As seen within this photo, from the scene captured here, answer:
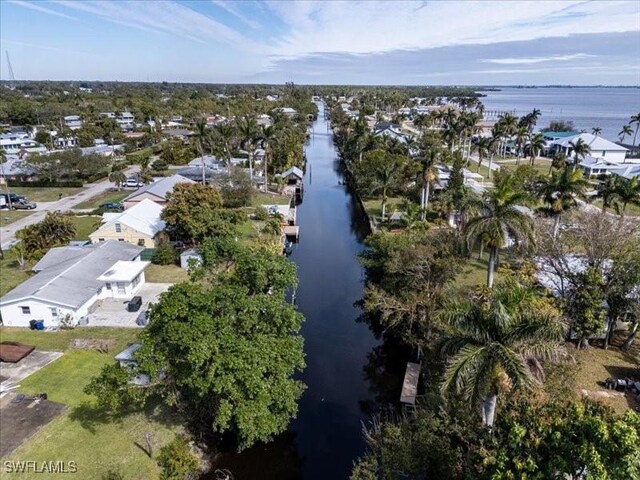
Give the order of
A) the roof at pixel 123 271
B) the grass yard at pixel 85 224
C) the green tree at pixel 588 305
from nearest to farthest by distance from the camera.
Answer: the green tree at pixel 588 305
the roof at pixel 123 271
the grass yard at pixel 85 224

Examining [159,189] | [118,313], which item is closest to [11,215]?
[159,189]

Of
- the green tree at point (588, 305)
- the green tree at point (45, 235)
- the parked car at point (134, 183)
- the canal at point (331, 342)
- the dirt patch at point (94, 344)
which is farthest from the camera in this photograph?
the parked car at point (134, 183)

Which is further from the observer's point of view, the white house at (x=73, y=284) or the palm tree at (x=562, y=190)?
the palm tree at (x=562, y=190)

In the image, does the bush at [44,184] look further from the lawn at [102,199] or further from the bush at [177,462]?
the bush at [177,462]

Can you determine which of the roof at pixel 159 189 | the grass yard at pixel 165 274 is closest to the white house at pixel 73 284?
the grass yard at pixel 165 274


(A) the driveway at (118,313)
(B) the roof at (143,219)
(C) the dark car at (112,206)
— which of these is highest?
(B) the roof at (143,219)

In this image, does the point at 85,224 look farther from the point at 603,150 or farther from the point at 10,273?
the point at 603,150

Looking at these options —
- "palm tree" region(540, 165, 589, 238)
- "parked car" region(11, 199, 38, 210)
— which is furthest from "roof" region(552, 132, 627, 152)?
"parked car" region(11, 199, 38, 210)

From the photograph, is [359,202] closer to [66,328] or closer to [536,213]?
[536,213]
